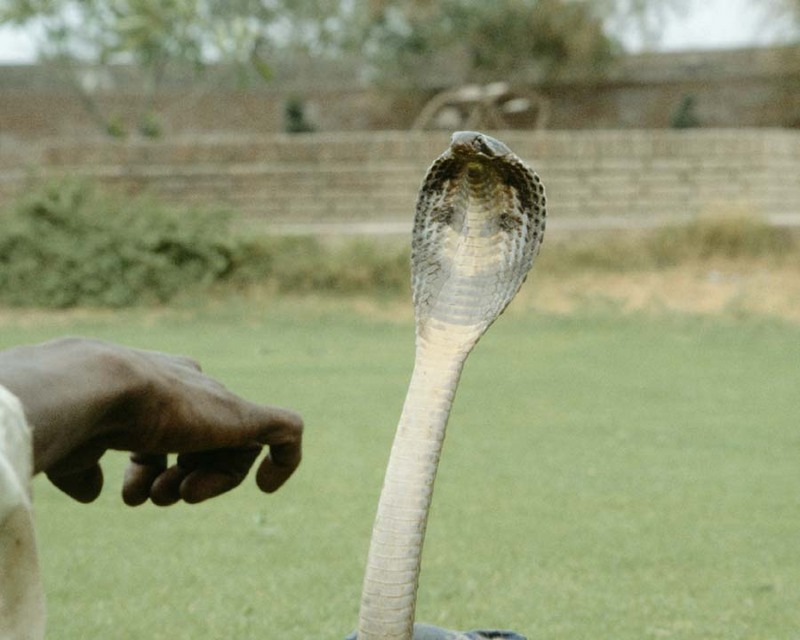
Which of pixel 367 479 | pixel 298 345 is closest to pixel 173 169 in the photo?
pixel 298 345

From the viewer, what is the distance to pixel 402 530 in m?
1.85

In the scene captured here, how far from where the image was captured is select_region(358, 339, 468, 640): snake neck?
1.85m

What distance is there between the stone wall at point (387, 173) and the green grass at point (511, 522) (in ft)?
20.8

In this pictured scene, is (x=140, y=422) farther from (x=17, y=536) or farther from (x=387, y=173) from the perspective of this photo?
(x=387, y=173)

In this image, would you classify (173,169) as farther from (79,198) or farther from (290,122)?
(290,122)

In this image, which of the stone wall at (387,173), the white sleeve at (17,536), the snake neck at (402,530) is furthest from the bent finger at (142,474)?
the stone wall at (387,173)

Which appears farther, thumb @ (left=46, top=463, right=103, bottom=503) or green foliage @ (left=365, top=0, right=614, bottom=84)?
green foliage @ (left=365, top=0, right=614, bottom=84)

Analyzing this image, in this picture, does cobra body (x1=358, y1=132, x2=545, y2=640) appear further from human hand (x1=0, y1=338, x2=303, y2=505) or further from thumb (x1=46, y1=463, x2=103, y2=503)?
thumb (x1=46, y1=463, x2=103, y2=503)

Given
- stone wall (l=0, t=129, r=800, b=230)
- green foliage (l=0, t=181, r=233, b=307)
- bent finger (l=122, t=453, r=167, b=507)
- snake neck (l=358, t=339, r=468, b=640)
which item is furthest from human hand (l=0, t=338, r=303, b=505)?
stone wall (l=0, t=129, r=800, b=230)

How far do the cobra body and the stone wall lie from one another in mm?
13247

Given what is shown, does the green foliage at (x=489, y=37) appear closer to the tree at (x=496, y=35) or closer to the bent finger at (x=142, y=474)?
the tree at (x=496, y=35)

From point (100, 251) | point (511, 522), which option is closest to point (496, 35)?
point (100, 251)

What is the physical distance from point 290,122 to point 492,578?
2155 cm

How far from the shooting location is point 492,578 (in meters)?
4.23
